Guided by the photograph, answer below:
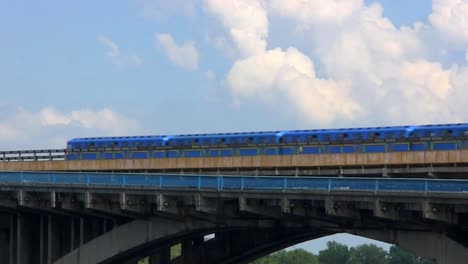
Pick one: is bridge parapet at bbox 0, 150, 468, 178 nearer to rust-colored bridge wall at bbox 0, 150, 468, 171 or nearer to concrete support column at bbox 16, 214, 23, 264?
rust-colored bridge wall at bbox 0, 150, 468, 171

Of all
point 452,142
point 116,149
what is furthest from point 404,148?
point 116,149

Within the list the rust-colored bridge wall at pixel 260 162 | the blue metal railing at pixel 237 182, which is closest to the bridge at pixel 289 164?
the rust-colored bridge wall at pixel 260 162

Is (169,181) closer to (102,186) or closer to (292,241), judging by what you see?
(102,186)

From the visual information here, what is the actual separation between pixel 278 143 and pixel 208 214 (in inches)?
828

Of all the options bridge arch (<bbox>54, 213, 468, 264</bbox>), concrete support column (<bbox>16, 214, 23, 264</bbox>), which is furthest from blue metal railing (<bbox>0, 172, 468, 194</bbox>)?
concrete support column (<bbox>16, 214, 23, 264</bbox>)

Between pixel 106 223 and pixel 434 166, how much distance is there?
1868 centimetres

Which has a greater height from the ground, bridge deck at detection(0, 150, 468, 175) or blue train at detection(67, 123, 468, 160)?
blue train at detection(67, 123, 468, 160)

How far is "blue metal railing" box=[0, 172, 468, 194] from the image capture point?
3653 cm

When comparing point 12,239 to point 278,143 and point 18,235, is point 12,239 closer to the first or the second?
point 18,235

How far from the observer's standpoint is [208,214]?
45.3 metres

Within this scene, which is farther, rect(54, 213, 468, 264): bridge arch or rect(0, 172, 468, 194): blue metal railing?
rect(54, 213, 468, 264): bridge arch

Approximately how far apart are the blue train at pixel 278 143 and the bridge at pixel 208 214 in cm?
768

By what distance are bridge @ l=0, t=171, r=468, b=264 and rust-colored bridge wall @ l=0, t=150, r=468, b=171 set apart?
16.8 feet

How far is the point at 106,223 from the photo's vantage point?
167ft
